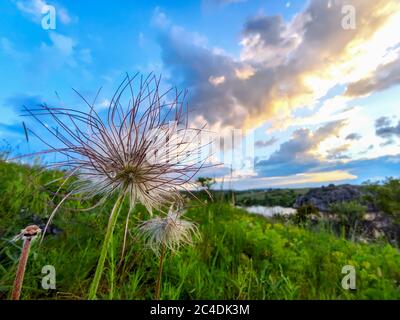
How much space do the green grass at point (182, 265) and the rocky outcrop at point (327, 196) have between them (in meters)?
9.16

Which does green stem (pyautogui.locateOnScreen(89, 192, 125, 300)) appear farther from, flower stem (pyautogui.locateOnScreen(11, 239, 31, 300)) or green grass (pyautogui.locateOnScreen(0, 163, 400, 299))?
green grass (pyautogui.locateOnScreen(0, 163, 400, 299))

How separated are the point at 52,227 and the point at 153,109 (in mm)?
2111

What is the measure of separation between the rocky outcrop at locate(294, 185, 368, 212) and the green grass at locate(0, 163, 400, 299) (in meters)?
9.16

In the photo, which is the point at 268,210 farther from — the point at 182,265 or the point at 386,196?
the point at 386,196

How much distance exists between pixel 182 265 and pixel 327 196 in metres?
12.0

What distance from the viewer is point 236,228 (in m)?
4.30

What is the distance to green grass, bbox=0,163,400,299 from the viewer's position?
2.53 metres

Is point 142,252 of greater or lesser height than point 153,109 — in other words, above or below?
below

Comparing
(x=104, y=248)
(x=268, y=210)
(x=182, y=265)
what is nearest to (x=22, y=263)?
(x=104, y=248)

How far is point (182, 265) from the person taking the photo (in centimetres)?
288

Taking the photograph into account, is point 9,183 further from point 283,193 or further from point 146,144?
point 283,193

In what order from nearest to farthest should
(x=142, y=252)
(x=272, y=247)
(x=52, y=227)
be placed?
(x=142, y=252), (x=52, y=227), (x=272, y=247)

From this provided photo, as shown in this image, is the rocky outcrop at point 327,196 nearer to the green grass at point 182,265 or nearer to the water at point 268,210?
the water at point 268,210
